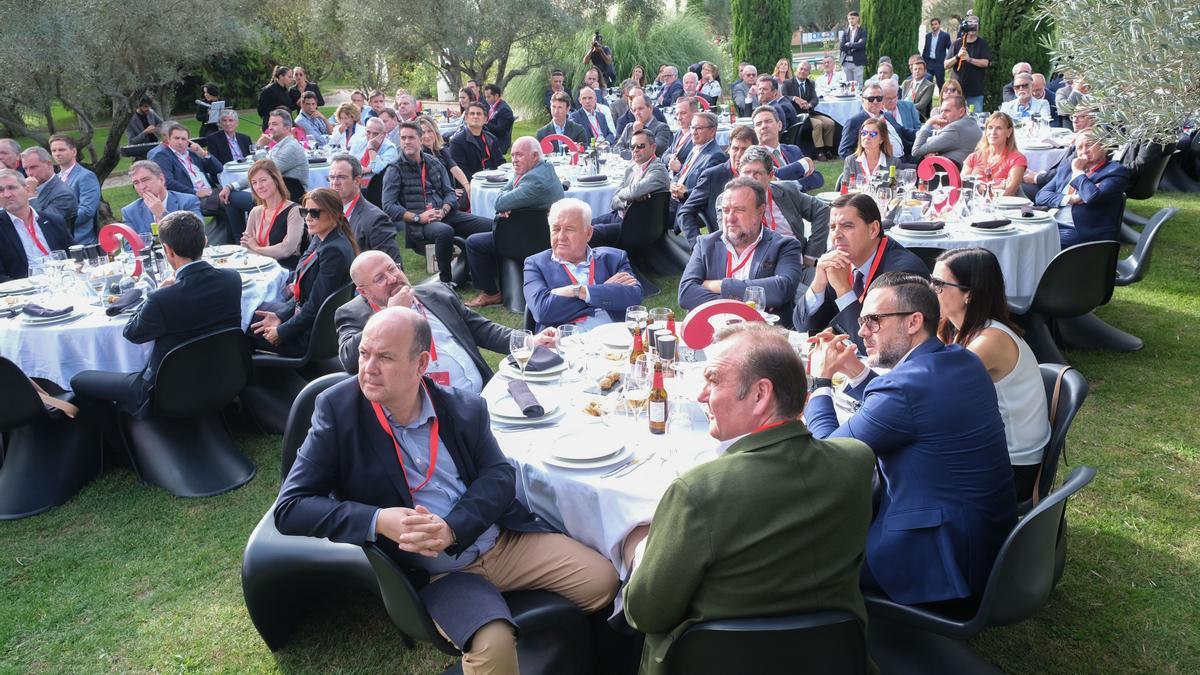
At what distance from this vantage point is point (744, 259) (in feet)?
17.3

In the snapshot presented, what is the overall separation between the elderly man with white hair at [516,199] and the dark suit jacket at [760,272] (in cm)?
246

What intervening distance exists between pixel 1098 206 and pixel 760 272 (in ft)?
10.6

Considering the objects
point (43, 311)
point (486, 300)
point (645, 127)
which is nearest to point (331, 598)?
point (43, 311)

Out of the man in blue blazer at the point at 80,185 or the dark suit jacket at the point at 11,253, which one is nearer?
the dark suit jacket at the point at 11,253

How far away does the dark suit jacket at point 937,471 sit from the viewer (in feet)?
9.10

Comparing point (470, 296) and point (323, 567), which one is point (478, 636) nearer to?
point (323, 567)

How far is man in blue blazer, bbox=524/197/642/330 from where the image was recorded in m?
5.01

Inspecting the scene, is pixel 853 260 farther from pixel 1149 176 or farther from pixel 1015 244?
pixel 1149 176

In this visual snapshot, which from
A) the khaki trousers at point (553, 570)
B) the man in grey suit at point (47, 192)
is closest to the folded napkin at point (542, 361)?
the khaki trousers at point (553, 570)

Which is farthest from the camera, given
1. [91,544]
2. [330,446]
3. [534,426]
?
[91,544]

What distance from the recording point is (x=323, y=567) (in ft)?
11.5

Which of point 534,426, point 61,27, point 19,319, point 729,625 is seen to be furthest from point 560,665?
point 61,27

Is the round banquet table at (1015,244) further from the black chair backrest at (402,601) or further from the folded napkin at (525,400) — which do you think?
the black chair backrest at (402,601)

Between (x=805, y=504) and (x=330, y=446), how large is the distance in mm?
1640
